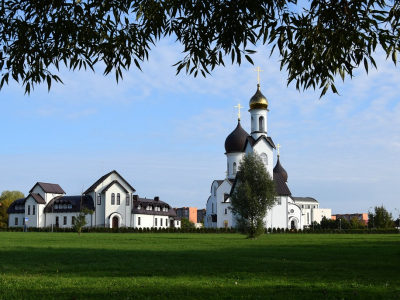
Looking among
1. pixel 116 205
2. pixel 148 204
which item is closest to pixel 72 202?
pixel 116 205

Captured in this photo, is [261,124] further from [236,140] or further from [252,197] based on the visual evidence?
[252,197]

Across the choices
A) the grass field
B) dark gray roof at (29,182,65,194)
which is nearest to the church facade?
dark gray roof at (29,182,65,194)

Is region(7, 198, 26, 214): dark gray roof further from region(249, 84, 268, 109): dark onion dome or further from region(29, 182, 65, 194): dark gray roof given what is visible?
region(249, 84, 268, 109): dark onion dome

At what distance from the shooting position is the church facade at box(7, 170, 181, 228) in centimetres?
8969

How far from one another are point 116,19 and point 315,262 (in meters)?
13.6

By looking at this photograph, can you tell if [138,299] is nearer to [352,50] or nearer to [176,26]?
[176,26]

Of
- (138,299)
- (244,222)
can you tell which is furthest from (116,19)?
(244,222)

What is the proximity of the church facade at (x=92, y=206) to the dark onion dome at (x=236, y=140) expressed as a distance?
19117 mm

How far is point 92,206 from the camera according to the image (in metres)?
89.6

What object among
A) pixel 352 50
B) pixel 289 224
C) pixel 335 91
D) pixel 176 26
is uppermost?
pixel 176 26

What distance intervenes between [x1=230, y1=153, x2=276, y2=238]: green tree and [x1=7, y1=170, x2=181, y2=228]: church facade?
150 ft

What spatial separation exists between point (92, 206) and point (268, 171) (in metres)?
32.3

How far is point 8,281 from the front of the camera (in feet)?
41.2

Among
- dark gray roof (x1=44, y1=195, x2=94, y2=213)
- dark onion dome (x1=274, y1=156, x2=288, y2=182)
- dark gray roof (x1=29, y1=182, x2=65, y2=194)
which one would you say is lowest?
dark gray roof (x1=44, y1=195, x2=94, y2=213)
